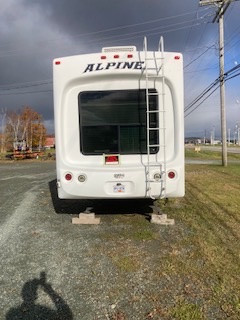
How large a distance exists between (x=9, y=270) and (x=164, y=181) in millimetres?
3038

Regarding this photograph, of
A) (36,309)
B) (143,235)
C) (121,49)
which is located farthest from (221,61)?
(36,309)

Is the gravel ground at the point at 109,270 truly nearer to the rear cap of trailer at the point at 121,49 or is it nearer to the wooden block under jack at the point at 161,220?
the wooden block under jack at the point at 161,220

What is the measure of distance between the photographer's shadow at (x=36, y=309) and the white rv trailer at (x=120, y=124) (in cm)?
271

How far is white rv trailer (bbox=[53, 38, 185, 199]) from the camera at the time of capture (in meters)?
6.40

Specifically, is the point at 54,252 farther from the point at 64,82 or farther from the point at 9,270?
the point at 64,82

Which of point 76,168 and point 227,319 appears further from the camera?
point 76,168

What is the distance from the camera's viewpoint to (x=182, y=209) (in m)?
8.31

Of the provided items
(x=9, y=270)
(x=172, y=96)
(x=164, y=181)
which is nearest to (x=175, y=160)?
(x=164, y=181)

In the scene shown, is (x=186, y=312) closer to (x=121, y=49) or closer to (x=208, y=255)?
(x=208, y=255)

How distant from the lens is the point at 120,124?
6.67m

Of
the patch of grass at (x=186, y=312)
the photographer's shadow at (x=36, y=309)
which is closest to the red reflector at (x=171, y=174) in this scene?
the patch of grass at (x=186, y=312)

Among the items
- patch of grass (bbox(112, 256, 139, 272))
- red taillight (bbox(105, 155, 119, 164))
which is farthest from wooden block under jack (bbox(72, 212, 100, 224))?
patch of grass (bbox(112, 256, 139, 272))

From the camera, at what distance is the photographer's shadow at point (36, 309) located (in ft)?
11.6

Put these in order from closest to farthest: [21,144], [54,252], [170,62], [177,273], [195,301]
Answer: [195,301]
[177,273]
[54,252]
[170,62]
[21,144]
